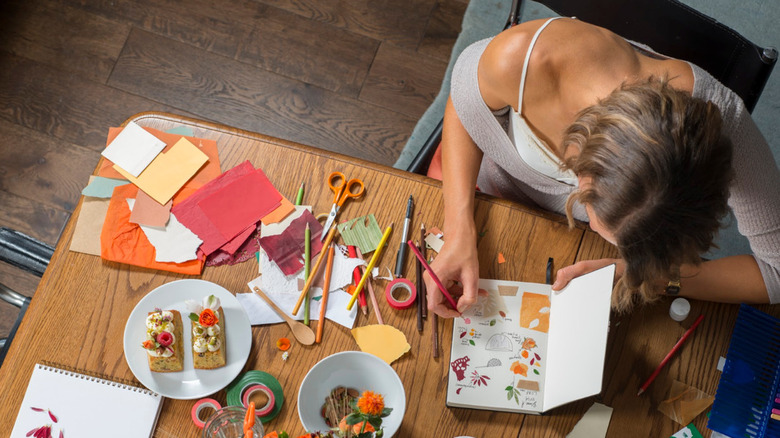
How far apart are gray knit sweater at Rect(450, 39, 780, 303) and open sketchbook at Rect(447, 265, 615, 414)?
0.20 m

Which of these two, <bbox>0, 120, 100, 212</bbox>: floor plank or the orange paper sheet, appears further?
<bbox>0, 120, 100, 212</bbox>: floor plank

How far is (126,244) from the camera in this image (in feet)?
3.55

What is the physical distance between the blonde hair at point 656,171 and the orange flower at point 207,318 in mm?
623

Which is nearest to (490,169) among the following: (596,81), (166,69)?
(596,81)

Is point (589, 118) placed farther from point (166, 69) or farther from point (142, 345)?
point (166, 69)

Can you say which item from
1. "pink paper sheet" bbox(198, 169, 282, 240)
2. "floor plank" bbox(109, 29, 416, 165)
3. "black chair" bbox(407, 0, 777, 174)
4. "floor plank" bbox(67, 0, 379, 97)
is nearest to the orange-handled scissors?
"pink paper sheet" bbox(198, 169, 282, 240)

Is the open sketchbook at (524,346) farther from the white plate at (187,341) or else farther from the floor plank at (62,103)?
the floor plank at (62,103)

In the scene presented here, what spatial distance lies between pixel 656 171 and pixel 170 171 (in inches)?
33.1

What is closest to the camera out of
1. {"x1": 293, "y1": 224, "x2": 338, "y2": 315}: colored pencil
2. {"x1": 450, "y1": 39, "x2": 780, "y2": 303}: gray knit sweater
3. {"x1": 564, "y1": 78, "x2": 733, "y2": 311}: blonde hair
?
{"x1": 564, "y1": 78, "x2": 733, "y2": 311}: blonde hair

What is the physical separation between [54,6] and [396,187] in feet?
5.73

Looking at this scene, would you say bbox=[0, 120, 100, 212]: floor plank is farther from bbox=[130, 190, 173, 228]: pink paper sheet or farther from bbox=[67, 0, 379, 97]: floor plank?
bbox=[130, 190, 173, 228]: pink paper sheet

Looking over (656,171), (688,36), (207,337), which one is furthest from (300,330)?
(688,36)

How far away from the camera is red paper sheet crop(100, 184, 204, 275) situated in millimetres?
1073

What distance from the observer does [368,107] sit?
6.89 feet
